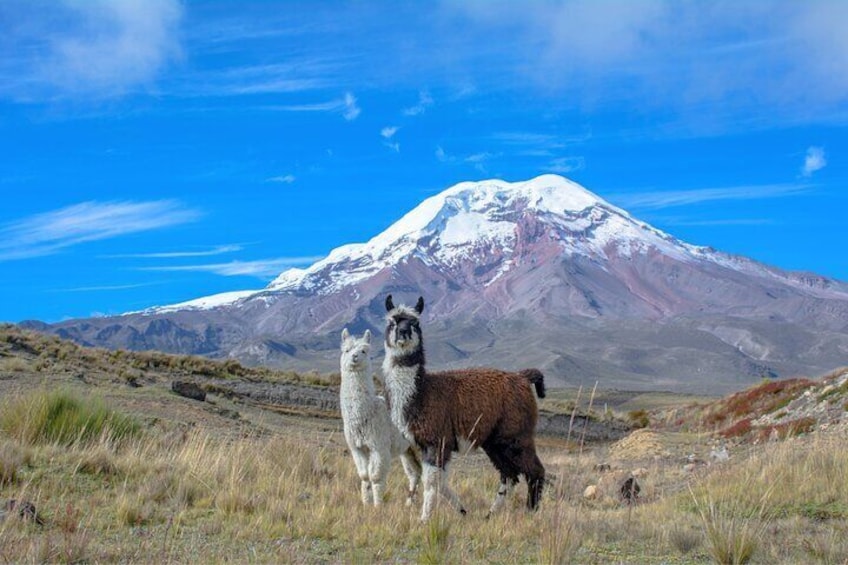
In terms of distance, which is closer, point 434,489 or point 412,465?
point 434,489

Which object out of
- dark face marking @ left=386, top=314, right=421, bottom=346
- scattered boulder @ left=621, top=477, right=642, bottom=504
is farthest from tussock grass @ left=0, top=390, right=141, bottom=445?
scattered boulder @ left=621, top=477, right=642, bottom=504

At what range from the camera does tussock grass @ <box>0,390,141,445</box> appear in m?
12.1

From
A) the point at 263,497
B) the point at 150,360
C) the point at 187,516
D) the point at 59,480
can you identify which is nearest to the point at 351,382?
the point at 263,497

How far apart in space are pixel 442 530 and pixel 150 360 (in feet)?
104

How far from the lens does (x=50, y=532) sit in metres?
7.27

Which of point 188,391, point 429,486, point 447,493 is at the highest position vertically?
point 188,391

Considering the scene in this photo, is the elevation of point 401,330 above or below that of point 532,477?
above

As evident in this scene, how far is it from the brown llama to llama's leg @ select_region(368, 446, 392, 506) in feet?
1.56

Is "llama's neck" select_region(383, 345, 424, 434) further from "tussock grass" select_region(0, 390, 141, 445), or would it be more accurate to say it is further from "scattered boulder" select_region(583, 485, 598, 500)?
"tussock grass" select_region(0, 390, 141, 445)

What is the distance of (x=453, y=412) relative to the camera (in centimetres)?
991

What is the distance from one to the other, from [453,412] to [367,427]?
103 cm

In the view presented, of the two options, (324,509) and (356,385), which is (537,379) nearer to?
(356,385)

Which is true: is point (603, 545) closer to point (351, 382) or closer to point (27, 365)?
point (351, 382)

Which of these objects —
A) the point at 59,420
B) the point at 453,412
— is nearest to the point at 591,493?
the point at 453,412
